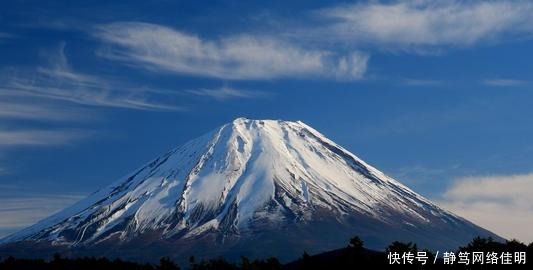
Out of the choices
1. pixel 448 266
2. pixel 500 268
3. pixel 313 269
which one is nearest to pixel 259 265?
pixel 313 269

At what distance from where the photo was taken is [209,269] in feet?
Answer: 243

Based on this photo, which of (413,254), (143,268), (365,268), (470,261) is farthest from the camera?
(143,268)

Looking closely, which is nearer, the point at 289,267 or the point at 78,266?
the point at 289,267

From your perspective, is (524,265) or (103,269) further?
(103,269)

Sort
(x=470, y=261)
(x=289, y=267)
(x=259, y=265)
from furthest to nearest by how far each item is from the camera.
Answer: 1. (x=289, y=267)
2. (x=259, y=265)
3. (x=470, y=261)

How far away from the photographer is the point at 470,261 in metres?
58.0

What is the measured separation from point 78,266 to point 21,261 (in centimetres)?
1041

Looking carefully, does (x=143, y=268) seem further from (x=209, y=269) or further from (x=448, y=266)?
(x=448, y=266)

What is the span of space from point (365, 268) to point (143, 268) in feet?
80.8

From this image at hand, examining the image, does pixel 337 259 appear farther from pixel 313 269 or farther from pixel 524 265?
pixel 524 265

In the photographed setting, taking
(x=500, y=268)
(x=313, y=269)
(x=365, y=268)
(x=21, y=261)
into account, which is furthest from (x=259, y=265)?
(x=21, y=261)

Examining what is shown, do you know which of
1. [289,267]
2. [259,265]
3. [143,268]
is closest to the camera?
[259,265]

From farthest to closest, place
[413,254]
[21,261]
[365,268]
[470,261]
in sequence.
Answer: [21,261], [365,268], [470,261], [413,254]

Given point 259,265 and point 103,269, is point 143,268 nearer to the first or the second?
point 103,269
